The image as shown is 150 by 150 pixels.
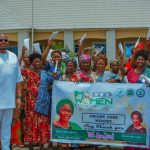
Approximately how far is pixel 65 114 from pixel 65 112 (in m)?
0.03

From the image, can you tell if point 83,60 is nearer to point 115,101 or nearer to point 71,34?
point 115,101

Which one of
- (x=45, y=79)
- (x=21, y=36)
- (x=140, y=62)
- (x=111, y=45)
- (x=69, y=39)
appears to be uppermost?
(x=21, y=36)

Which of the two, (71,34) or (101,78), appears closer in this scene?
(101,78)

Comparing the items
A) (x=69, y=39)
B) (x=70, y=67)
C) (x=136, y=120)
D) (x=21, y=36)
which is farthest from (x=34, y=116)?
(x=21, y=36)

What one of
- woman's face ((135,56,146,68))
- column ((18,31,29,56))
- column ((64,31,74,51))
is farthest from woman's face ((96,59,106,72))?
column ((18,31,29,56))

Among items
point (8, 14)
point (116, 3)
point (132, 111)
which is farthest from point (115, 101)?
point (8, 14)

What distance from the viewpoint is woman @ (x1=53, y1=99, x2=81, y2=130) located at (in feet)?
24.9

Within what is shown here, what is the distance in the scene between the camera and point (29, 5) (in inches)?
915

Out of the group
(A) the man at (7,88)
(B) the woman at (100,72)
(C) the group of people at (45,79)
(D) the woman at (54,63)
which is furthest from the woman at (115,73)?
(A) the man at (7,88)

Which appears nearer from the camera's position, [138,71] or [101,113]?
[138,71]

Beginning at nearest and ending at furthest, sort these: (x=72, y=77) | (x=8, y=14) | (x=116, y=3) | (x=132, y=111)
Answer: (x=132, y=111) → (x=72, y=77) → (x=116, y=3) → (x=8, y=14)

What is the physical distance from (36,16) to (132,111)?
54.4ft

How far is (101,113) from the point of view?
24.3 ft

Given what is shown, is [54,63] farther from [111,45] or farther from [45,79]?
[111,45]
